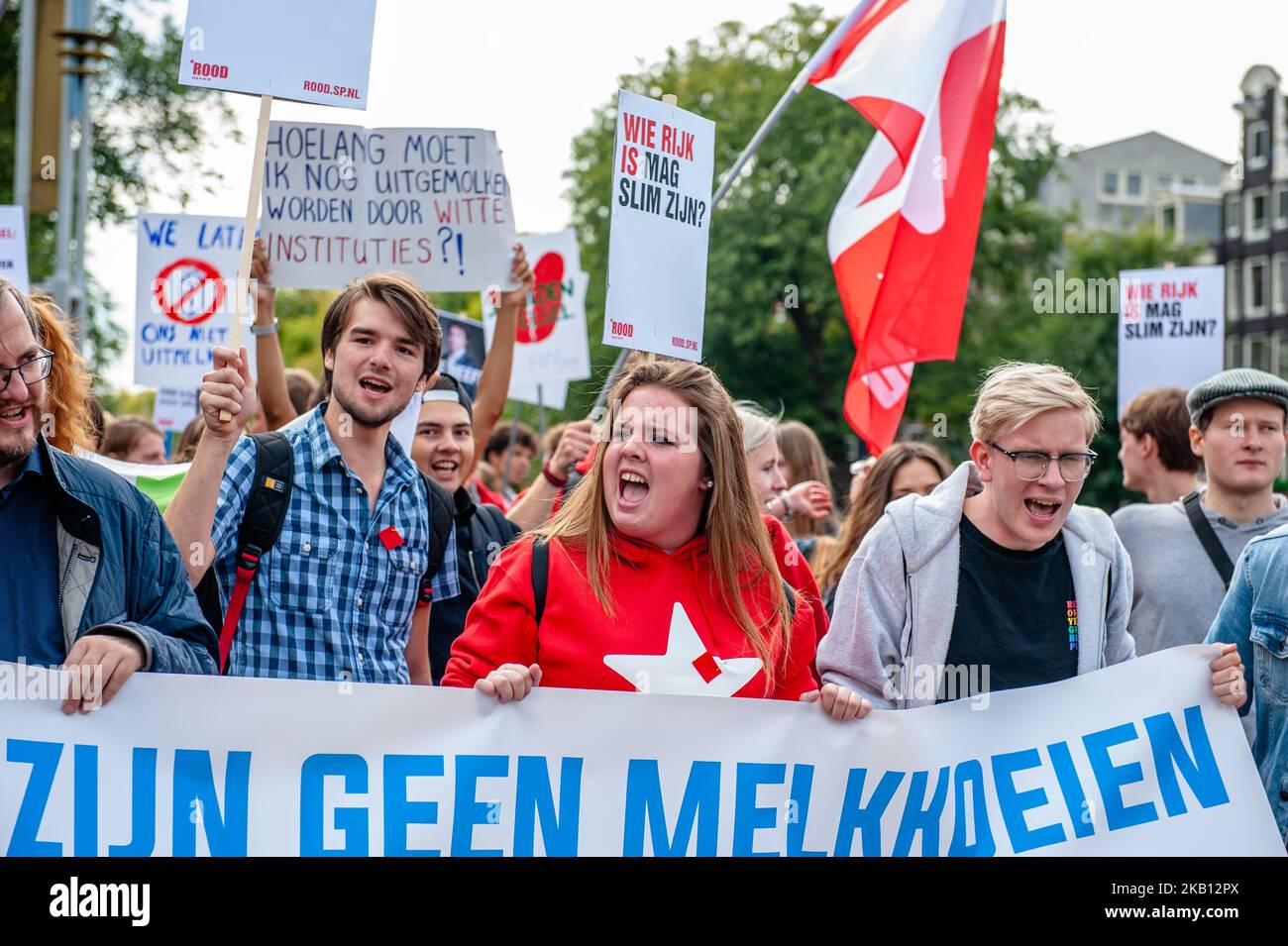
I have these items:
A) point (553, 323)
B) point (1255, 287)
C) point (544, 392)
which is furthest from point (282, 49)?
point (1255, 287)

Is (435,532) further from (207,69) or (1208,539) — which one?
(1208,539)

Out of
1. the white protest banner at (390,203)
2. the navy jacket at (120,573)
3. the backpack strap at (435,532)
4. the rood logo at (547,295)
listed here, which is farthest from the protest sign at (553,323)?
the navy jacket at (120,573)

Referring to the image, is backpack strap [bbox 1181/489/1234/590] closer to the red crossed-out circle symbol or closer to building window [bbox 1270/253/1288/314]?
the red crossed-out circle symbol

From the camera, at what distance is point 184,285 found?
8438 mm

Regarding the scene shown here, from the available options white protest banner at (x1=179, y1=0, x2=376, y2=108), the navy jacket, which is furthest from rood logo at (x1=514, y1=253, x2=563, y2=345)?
the navy jacket

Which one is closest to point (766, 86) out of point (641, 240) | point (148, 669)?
point (641, 240)

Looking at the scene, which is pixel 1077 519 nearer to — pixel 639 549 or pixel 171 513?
pixel 639 549

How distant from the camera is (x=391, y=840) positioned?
3402 mm

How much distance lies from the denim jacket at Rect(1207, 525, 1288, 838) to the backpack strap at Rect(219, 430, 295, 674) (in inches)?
97.0

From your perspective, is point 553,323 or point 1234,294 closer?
point 553,323

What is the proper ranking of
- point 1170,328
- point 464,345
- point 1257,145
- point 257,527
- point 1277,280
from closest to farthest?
point 257,527 < point 1170,328 < point 464,345 < point 1277,280 < point 1257,145

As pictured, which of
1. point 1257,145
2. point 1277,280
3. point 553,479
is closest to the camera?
point 553,479

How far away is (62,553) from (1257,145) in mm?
53154

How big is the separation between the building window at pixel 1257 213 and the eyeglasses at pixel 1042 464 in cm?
5021
